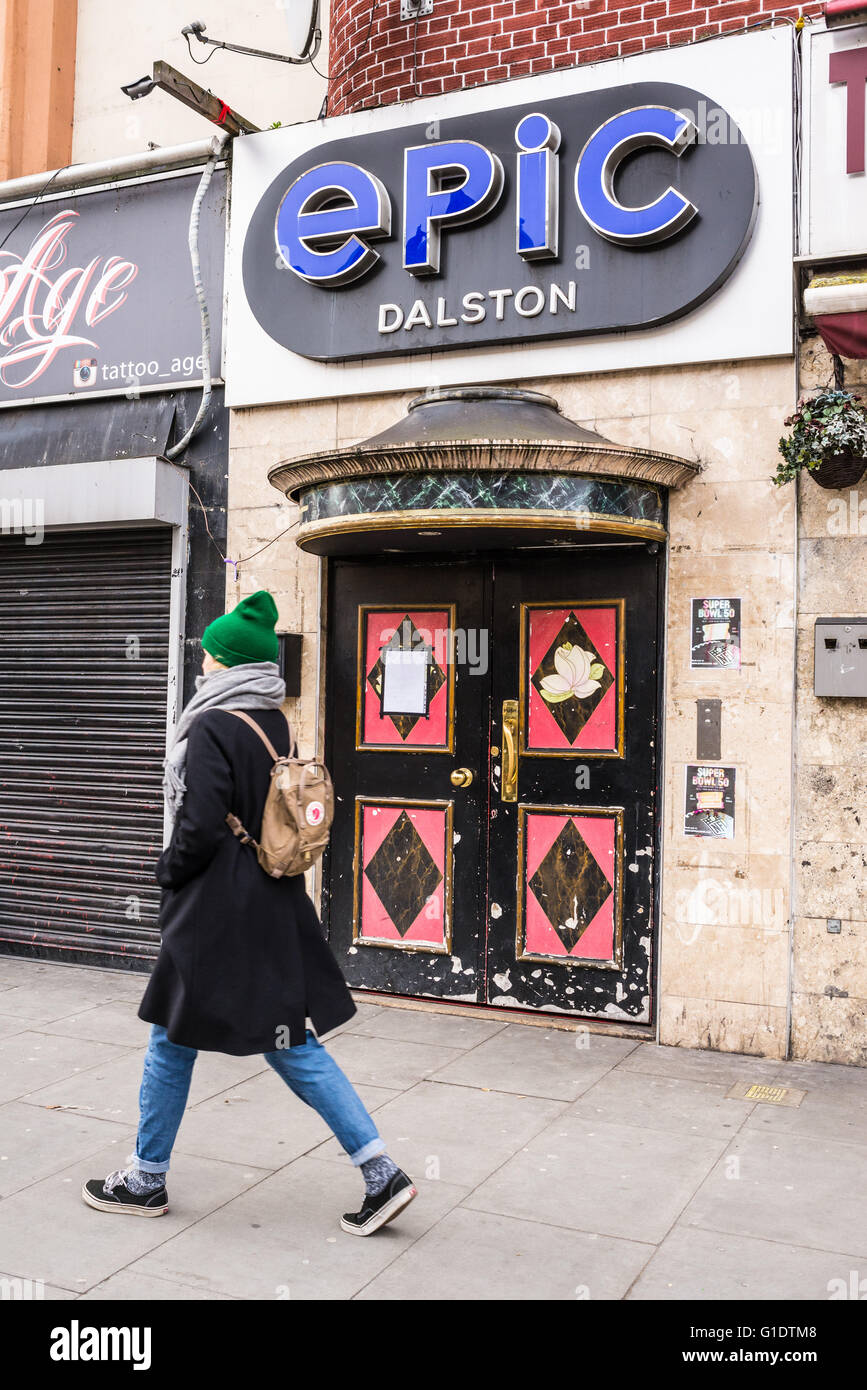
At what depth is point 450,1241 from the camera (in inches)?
152

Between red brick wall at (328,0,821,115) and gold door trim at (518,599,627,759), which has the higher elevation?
red brick wall at (328,0,821,115)

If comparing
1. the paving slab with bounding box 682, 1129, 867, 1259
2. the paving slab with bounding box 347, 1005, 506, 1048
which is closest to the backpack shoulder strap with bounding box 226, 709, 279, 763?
the paving slab with bounding box 682, 1129, 867, 1259

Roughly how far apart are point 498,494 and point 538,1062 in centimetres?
283

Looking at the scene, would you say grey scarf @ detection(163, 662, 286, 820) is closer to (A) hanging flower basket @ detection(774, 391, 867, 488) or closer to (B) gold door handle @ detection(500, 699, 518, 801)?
(B) gold door handle @ detection(500, 699, 518, 801)

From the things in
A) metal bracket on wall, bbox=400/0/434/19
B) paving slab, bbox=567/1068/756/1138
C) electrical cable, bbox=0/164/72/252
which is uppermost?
metal bracket on wall, bbox=400/0/434/19

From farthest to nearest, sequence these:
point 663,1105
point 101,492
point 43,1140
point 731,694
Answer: point 101,492 → point 731,694 → point 663,1105 → point 43,1140

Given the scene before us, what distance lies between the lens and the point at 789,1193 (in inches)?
170

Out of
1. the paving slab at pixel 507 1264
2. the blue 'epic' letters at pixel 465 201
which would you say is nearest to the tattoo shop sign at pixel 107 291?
Answer: the blue 'epic' letters at pixel 465 201

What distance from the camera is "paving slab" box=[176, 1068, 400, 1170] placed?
15.3 feet

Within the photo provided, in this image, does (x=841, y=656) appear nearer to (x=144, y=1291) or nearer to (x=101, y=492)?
(x=144, y=1291)

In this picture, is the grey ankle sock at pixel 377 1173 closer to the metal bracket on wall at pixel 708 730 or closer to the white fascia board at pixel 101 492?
the metal bracket on wall at pixel 708 730

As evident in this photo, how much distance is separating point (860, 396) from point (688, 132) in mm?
1685

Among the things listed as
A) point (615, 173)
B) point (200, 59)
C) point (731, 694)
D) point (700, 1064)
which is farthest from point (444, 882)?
point (200, 59)

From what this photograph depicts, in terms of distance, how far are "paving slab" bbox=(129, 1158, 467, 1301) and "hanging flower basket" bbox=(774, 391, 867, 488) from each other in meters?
3.67
